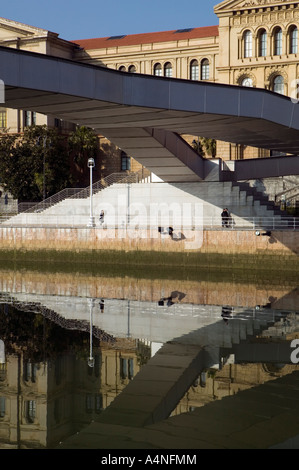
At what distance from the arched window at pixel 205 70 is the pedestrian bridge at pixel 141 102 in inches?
1314

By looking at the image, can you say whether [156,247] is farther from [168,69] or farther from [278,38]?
[168,69]

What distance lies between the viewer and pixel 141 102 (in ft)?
74.6

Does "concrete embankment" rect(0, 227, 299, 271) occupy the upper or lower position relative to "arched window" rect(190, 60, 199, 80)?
lower

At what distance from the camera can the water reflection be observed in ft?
40.2

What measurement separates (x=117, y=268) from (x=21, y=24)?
36204mm

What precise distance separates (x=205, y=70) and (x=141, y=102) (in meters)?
47.2

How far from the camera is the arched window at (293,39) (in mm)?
61625

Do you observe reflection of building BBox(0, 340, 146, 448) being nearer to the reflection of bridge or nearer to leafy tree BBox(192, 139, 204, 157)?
the reflection of bridge

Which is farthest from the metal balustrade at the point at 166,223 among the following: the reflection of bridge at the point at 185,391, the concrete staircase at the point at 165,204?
the reflection of bridge at the point at 185,391

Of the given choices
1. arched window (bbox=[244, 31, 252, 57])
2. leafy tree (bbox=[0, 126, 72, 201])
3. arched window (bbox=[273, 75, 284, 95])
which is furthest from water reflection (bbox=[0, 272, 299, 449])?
arched window (bbox=[244, 31, 252, 57])

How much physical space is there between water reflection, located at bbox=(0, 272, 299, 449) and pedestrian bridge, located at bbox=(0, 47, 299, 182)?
627 cm

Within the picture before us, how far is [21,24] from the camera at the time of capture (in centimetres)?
6988

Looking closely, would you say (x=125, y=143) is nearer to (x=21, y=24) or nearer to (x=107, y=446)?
(x=107, y=446)

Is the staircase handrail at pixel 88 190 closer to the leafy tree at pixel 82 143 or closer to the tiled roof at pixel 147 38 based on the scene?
the leafy tree at pixel 82 143
